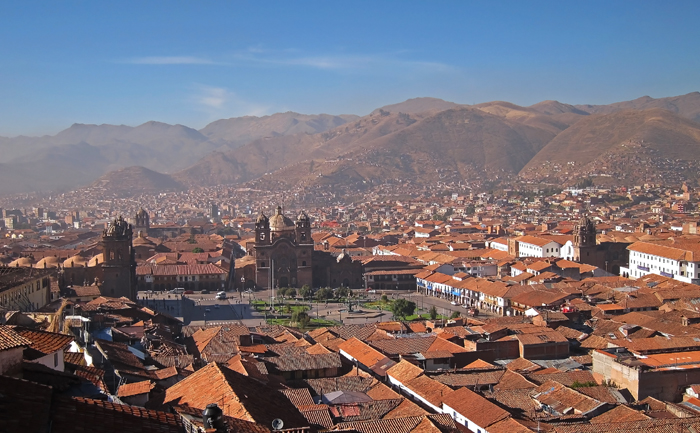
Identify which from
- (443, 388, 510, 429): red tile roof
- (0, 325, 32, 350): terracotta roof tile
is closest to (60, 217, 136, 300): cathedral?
(443, 388, 510, 429): red tile roof

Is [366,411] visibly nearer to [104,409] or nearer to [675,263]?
[104,409]

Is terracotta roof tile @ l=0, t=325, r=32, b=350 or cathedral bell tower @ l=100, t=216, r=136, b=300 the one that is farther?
cathedral bell tower @ l=100, t=216, r=136, b=300

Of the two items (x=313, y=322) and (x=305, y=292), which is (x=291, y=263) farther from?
(x=313, y=322)

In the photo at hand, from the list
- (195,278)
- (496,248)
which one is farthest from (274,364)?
(496,248)

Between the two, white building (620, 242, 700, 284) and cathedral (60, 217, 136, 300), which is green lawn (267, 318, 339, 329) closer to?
cathedral (60, 217, 136, 300)

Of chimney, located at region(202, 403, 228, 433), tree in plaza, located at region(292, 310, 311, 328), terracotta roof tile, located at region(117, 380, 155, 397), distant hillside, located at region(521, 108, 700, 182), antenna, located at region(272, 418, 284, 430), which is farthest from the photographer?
distant hillside, located at region(521, 108, 700, 182)

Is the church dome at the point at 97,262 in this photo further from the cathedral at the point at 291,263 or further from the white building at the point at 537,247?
the white building at the point at 537,247

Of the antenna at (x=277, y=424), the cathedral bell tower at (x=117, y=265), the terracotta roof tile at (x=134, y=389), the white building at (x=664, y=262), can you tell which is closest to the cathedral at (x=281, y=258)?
the cathedral bell tower at (x=117, y=265)
